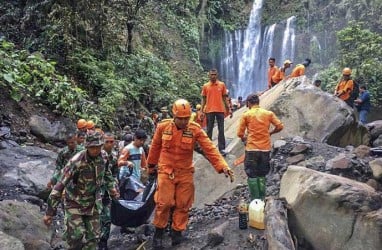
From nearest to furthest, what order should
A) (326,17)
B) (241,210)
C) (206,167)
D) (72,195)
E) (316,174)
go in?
(72,195)
(316,174)
(241,210)
(206,167)
(326,17)

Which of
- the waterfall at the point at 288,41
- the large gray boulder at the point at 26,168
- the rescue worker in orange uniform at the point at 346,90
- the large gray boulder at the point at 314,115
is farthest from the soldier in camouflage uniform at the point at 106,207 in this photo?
the waterfall at the point at 288,41

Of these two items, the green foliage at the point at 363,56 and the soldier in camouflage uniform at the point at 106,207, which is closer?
the soldier in camouflage uniform at the point at 106,207

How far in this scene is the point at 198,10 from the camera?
27.4m

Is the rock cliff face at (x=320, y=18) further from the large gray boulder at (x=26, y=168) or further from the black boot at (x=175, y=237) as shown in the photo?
the black boot at (x=175, y=237)

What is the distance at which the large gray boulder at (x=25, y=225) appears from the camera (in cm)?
574

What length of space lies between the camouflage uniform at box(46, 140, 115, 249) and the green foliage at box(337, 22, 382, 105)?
17.2 meters

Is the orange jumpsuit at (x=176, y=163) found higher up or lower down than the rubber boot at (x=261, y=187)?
higher up

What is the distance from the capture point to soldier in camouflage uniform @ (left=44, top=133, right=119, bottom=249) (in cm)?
462

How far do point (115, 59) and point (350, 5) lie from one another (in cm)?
1708

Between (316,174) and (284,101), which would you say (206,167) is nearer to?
(284,101)

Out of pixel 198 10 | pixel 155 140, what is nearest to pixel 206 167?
pixel 155 140

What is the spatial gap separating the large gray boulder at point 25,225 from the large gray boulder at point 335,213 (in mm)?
3051

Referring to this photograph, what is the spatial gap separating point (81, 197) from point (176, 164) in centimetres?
123

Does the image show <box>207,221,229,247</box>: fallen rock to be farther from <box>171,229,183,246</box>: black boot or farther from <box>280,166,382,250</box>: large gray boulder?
<box>280,166,382,250</box>: large gray boulder
